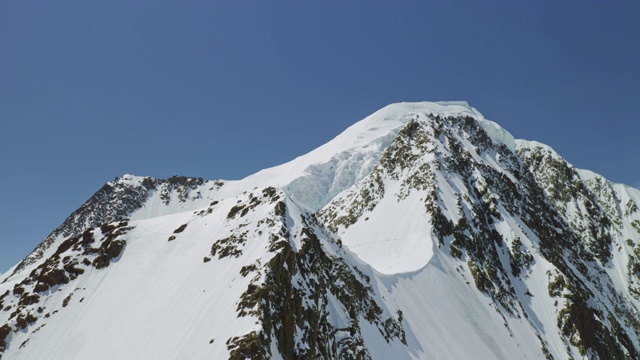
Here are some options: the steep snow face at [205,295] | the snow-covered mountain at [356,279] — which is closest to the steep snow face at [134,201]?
the snow-covered mountain at [356,279]

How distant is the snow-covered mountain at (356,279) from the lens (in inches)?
1119

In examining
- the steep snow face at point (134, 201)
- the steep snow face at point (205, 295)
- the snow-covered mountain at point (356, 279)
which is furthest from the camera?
the steep snow face at point (134, 201)

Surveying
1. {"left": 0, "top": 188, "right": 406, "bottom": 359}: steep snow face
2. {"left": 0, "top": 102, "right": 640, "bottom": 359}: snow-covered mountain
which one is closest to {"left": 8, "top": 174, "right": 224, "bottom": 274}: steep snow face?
{"left": 0, "top": 102, "right": 640, "bottom": 359}: snow-covered mountain

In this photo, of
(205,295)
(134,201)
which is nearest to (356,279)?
(205,295)

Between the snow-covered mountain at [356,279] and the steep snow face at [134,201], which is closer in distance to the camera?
the snow-covered mountain at [356,279]

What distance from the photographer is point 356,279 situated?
42.1m

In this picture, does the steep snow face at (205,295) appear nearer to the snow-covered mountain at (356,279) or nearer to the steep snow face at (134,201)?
the snow-covered mountain at (356,279)

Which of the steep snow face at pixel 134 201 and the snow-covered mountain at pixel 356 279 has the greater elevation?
the steep snow face at pixel 134 201

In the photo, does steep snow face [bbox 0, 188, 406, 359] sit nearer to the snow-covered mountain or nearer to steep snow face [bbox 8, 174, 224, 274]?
the snow-covered mountain

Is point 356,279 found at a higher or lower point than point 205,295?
higher

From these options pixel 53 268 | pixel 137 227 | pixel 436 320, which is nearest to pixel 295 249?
pixel 137 227

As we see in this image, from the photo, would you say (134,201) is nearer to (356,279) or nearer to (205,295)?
(356,279)

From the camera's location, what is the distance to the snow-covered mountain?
28.4 m

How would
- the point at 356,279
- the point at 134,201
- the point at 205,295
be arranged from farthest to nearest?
the point at 134,201, the point at 356,279, the point at 205,295
